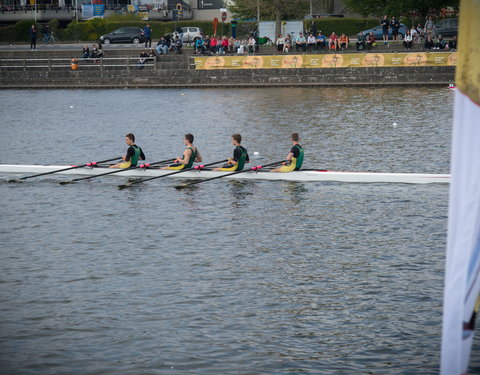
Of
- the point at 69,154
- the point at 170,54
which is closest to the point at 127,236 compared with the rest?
the point at 69,154

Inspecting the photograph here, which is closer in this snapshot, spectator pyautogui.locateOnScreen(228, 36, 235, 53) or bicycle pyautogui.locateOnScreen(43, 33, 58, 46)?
spectator pyautogui.locateOnScreen(228, 36, 235, 53)

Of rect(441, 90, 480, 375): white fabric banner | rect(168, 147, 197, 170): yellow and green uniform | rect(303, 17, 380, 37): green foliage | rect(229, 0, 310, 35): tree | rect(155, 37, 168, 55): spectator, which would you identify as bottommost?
rect(168, 147, 197, 170): yellow and green uniform

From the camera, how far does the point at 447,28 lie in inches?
2124

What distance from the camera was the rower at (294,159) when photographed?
2164 centimetres

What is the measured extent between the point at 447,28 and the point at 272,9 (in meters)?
14.7

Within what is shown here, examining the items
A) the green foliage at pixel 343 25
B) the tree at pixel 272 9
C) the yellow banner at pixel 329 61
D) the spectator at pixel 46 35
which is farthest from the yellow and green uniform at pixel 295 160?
the spectator at pixel 46 35

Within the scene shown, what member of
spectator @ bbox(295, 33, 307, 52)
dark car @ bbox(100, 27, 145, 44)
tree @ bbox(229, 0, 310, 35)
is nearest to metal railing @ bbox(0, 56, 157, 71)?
spectator @ bbox(295, 33, 307, 52)

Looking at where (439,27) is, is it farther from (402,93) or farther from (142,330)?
(142,330)

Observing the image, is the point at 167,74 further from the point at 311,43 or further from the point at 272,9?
the point at 272,9

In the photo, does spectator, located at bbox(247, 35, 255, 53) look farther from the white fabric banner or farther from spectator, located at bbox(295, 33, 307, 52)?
the white fabric banner

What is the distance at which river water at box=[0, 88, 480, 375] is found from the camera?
1107 centimetres

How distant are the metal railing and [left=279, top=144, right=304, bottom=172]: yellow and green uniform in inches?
1264

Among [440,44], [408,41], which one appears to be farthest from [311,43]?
[440,44]

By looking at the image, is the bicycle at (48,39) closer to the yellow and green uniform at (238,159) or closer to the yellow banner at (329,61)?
the yellow banner at (329,61)
